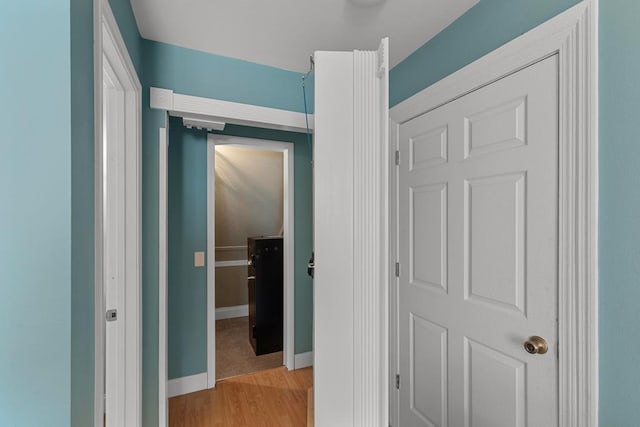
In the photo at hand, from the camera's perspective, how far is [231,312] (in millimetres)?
3920

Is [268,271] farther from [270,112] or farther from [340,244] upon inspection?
[340,244]

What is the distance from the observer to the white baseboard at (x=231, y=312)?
3.86m

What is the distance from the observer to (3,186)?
0.59m

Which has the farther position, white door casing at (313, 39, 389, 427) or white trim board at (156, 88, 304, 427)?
white trim board at (156, 88, 304, 427)

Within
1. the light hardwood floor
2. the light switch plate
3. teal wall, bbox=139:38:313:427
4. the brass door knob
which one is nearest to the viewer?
the brass door knob

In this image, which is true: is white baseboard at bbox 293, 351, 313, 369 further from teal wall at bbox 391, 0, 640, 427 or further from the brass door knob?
teal wall at bbox 391, 0, 640, 427

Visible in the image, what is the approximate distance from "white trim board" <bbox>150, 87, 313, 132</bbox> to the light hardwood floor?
6.61ft

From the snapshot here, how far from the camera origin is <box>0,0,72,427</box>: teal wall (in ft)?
1.93

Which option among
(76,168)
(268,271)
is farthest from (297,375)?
(76,168)

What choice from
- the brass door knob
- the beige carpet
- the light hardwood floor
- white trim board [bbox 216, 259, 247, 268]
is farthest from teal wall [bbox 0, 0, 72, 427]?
white trim board [bbox 216, 259, 247, 268]

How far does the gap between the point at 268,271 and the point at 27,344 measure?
2243 millimetres
